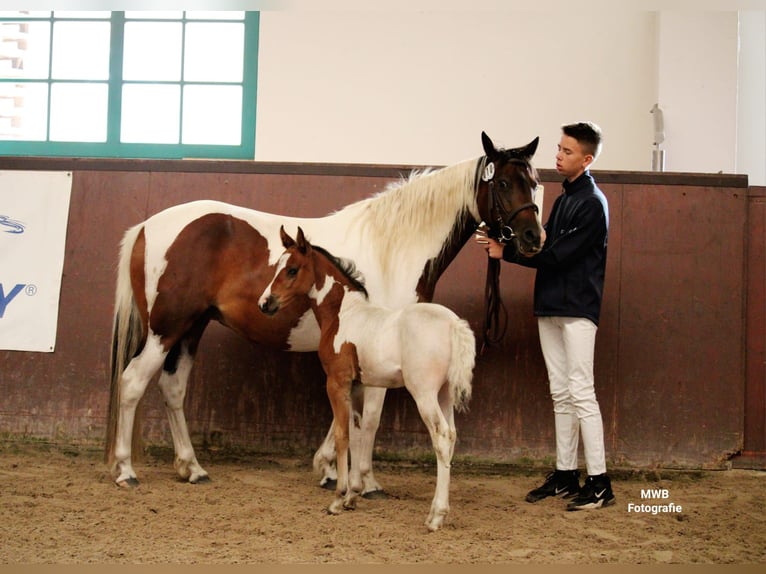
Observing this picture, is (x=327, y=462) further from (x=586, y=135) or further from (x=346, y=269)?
(x=586, y=135)

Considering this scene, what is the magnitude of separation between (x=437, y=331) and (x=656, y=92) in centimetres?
339

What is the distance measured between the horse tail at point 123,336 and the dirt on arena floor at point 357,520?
245 mm

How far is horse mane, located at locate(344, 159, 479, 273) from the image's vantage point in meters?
3.50

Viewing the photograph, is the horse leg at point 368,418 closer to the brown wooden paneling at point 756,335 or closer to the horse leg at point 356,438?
the horse leg at point 356,438

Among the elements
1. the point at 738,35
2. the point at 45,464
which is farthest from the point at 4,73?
the point at 738,35

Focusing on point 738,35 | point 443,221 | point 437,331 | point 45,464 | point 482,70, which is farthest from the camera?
point 482,70

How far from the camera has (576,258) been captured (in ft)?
10.9

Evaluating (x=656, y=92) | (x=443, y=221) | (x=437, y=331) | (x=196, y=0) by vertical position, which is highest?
(x=656, y=92)

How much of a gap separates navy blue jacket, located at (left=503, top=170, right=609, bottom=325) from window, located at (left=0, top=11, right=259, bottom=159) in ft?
9.67

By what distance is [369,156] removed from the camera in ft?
18.2

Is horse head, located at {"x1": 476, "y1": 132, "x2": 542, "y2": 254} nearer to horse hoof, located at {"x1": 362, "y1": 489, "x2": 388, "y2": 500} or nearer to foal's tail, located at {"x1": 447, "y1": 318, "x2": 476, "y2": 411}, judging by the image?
foal's tail, located at {"x1": 447, "y1": 318, "x2": 476, "y2": 411}

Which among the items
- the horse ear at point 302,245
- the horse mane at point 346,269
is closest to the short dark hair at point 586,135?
the horse mane at point 346,269

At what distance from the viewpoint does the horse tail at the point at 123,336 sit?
146 inches

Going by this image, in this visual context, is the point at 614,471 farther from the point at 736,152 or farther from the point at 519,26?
the point at 519,26
